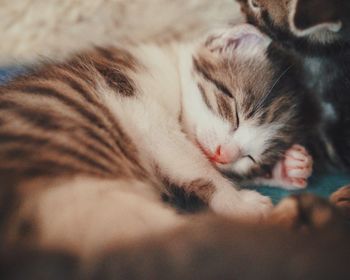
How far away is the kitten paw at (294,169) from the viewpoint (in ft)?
4.93

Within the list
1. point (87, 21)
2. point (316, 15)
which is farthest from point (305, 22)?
point (87, 21)

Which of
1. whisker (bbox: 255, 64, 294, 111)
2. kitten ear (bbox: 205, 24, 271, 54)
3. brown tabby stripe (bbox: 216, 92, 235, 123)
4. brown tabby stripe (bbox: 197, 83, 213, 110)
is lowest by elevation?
whisker (bbox: 255, 64, 294, 111)

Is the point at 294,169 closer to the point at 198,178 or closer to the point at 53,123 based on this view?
the point at 198,178

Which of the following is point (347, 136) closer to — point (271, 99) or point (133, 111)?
point (271, 99)

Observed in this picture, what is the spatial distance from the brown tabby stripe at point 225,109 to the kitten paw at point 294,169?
0.72ft

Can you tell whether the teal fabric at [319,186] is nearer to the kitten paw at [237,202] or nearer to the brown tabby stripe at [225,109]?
the kitten paw at [237,202]

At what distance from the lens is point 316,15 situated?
1.27m

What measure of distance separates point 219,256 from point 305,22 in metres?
0.77

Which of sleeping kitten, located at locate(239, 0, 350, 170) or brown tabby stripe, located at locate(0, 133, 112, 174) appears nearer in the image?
brown tabby stripe, located at locate(0, 133, 112, 174)

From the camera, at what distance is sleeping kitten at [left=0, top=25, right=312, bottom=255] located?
89 centimetres

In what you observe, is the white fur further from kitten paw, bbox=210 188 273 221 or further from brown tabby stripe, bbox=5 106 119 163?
brown tabby stripe, bbox=5 106 119 163

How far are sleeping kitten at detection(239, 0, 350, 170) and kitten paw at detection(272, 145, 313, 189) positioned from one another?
0.39 ft

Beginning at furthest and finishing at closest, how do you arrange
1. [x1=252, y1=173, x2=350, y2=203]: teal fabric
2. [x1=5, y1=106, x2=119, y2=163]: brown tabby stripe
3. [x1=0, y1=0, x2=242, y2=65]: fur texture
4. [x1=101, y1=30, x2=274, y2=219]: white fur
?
[x1=0, y1=0, x2=242, y2=65]: fur texture < [x1=252, y1=173, x2=350, y2=203]: teal fabric < [x1=101, y1=30, x2=274, y2=219]: white fur < [x1=5, y1=106, x2=119, y2=163]: brown tabby stripe

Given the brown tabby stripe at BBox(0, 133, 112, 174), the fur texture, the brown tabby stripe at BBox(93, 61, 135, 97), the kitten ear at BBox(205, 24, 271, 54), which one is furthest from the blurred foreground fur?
the fur texture
